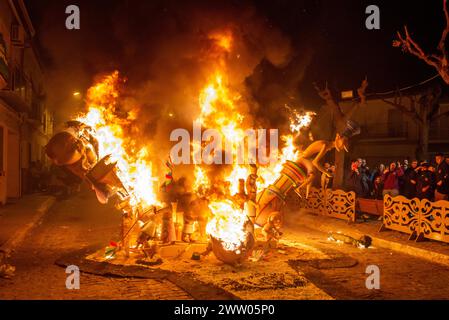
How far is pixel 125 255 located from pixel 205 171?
7.89 feet

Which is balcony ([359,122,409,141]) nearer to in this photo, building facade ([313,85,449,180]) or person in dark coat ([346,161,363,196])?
building facade ([313,85,449,180])

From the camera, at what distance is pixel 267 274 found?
6859mm

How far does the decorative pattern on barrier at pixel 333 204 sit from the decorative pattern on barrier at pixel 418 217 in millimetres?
1557

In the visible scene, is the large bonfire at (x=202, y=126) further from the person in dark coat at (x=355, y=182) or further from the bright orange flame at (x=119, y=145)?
the person in dark coat at (x=355, y=182)

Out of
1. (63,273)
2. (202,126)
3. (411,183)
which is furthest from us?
(411,183)

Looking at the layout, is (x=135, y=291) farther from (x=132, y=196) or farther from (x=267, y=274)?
(x=132, y=196)

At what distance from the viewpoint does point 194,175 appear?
31.6ft

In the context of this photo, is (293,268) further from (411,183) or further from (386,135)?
(386,135)

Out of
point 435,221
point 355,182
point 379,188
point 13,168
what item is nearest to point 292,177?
point 435,221

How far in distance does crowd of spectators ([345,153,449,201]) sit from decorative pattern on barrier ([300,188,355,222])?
1229mm

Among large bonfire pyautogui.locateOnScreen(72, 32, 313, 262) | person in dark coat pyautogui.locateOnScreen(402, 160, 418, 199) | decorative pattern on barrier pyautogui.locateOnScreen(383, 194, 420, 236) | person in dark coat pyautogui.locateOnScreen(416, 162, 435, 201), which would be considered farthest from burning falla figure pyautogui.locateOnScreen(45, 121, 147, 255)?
person in dark coat pyautogui.locateOnScreen(402, 160, 418, 199)

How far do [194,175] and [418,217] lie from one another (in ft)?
16.9

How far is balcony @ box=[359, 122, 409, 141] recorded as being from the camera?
32.4 meters
